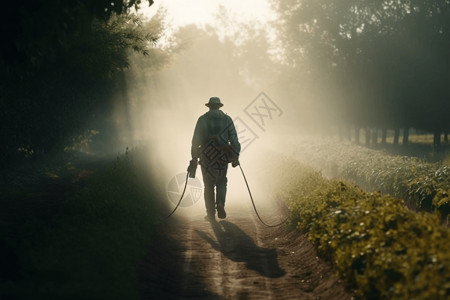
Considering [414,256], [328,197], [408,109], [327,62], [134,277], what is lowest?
[134,277]

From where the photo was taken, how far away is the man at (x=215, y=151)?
41.8 feet

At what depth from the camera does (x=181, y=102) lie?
8175 cm

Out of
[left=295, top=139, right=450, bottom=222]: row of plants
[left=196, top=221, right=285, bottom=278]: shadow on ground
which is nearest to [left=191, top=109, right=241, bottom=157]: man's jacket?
[left=196, top=221, right=285, bottom=278]: shadow on ground

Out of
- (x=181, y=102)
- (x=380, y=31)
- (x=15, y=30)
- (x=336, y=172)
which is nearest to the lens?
(x=15, y=30)

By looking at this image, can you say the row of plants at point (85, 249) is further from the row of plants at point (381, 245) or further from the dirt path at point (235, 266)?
the row of plants at point (381, 245)

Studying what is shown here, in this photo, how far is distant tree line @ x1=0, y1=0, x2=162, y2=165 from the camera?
7.59 meters

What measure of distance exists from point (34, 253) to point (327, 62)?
4077 cm

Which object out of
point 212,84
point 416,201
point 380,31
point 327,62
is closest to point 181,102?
point 212,84

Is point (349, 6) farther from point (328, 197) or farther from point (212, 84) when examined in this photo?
point (212, 84)

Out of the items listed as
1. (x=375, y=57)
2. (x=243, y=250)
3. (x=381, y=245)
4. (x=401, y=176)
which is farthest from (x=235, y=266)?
(x=375, y=57)

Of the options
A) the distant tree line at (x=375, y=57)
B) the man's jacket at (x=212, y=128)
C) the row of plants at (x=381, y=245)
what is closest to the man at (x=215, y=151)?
the man's jacket at (x=212, y=128)

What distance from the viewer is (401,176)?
16.7 metres

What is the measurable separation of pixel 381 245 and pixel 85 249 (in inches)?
167

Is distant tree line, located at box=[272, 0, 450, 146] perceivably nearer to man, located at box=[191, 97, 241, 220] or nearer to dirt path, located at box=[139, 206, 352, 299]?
→ man, located at box=[191, 97, 241, 220]
